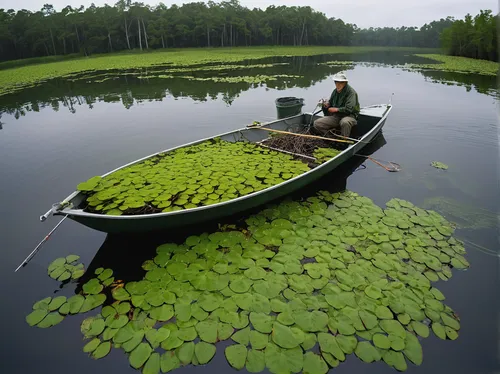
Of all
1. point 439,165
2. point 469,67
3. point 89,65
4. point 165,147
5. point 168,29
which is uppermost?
point 168,29

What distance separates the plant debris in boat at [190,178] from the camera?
3.55 meters

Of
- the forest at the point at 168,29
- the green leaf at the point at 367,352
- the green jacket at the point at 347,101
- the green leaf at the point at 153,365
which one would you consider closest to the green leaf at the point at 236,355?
the green leaf at the point at 153,365

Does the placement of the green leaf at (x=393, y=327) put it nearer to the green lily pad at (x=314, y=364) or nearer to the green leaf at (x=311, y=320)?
the green leaf at (x=311, y=320)

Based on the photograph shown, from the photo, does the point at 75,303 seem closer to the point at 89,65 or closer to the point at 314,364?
the point at 314,364

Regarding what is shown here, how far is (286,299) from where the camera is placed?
9.18ft

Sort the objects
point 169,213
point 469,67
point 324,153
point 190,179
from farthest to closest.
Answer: point 469,67
point 324,153
point 190,179
point 169,213

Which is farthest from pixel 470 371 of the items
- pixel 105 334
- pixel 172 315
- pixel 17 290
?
pixel 17 290

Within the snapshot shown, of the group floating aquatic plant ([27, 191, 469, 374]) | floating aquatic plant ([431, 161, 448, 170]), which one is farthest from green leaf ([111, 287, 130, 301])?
floating aquatic plant ([431, 161, 448, 170])

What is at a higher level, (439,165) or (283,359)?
(439,165)

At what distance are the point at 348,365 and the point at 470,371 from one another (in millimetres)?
1023

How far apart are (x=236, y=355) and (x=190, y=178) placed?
2595mm

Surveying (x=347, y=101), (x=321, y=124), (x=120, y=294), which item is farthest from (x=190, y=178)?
(x=347, y=101)

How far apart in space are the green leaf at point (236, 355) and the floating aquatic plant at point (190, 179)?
1.75 meters

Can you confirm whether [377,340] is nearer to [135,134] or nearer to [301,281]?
[301,281]
